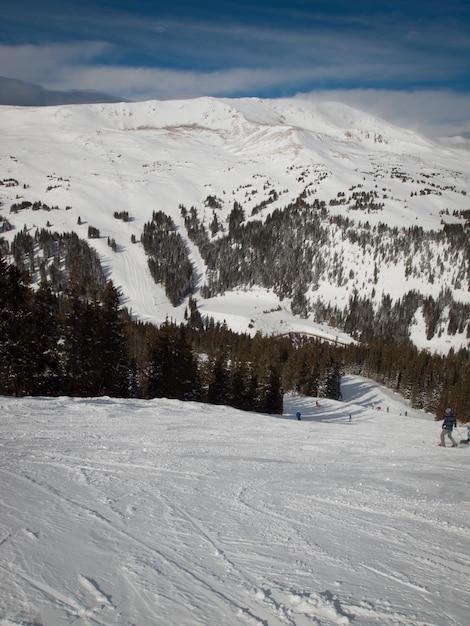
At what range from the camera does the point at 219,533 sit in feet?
20.4

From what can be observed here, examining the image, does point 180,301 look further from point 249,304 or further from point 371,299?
point 371,299

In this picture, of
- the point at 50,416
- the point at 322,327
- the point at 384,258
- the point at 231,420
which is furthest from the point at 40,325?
the point at 384,258

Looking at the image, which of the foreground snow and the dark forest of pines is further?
the dark forest of pines

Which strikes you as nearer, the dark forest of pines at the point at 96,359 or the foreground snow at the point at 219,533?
the foreground snow at the point at 219,533

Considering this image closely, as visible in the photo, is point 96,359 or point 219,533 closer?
point 219,533

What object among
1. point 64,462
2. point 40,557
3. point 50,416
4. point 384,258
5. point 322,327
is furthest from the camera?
point 384,258

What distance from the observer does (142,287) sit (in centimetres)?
18188

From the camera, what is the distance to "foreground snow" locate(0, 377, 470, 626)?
4383 millimetres

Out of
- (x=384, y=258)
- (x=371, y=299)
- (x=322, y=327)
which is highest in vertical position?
(x=384, y=258)

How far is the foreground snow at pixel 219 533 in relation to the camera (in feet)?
14.4

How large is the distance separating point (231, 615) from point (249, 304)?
566 feet

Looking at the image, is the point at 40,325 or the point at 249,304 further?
the point at 249,304

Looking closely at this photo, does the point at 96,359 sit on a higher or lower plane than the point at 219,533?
lower

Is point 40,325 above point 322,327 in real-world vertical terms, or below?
above
